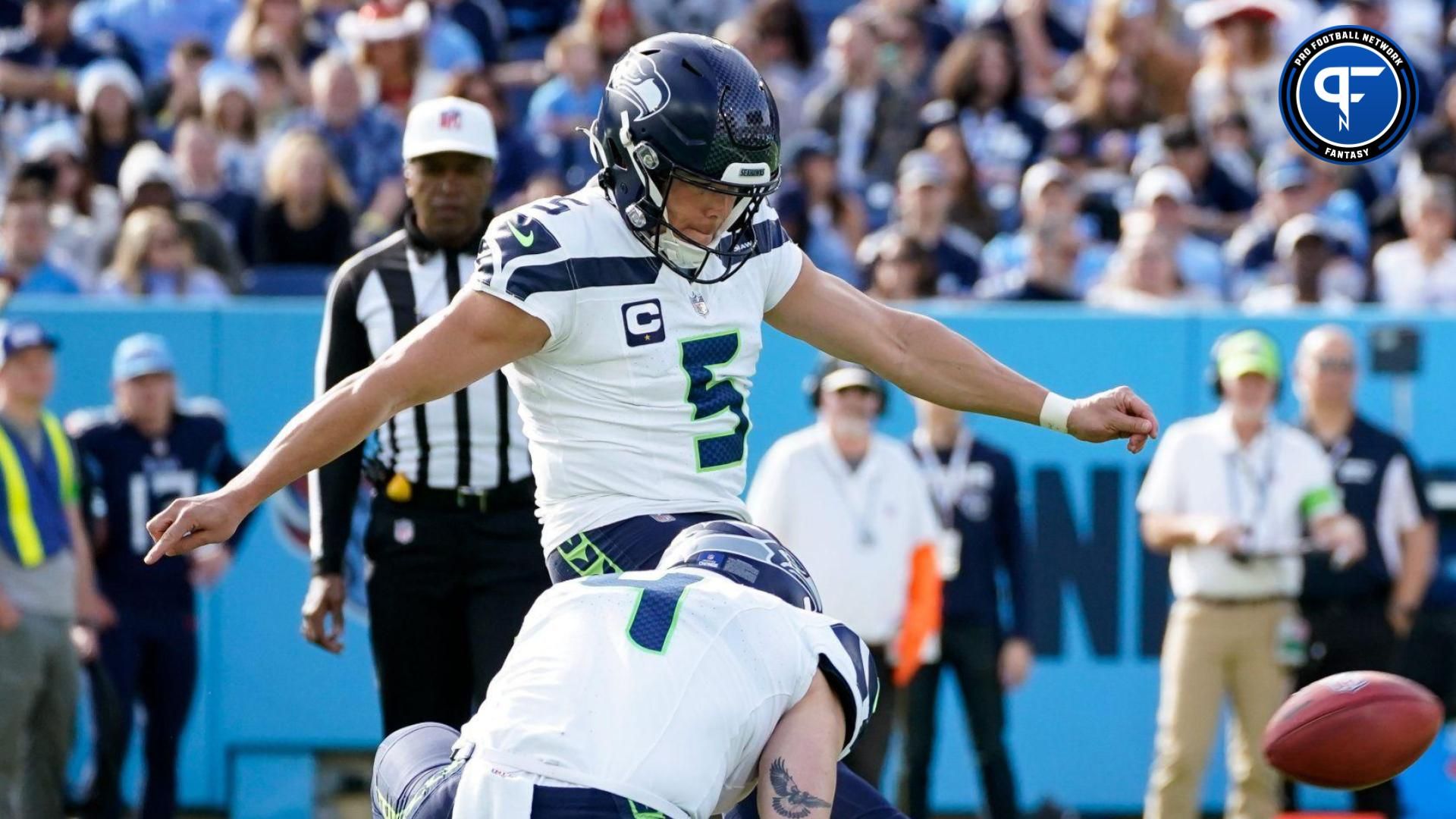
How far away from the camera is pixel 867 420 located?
8398 millimetres

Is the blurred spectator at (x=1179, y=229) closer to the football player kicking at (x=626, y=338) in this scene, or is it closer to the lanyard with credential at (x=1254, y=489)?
the lanyard with credential at (x=1254, y=489)

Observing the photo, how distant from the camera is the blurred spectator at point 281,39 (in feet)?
37.3

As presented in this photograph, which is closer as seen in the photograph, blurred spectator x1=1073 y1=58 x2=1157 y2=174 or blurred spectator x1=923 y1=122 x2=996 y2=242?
blurred spectator x1=923 y1=122 x2=996 y2=242

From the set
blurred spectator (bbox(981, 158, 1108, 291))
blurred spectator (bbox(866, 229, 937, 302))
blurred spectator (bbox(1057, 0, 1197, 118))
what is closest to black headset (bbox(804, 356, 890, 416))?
blurred spectator (bbox(866, 229, 937, 302))

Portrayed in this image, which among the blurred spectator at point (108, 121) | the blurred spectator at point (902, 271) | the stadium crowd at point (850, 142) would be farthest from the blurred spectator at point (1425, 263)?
the blurred spectator at point (108, 121)

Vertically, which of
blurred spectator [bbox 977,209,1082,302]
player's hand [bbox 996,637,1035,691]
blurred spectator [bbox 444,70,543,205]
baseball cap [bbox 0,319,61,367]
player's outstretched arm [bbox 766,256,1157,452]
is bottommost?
player's hand [bbox 996,637,1035,691]

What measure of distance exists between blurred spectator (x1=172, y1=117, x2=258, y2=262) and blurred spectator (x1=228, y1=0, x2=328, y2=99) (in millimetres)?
899

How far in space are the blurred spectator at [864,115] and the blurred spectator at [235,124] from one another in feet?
9.56

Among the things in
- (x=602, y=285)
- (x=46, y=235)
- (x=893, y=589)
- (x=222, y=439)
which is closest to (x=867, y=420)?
(x=893, y=589)

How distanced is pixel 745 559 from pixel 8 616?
490cm

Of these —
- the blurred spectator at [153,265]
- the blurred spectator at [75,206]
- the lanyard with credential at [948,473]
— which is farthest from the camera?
the blurred spectator at [75,206]

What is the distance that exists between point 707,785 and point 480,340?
914 mm

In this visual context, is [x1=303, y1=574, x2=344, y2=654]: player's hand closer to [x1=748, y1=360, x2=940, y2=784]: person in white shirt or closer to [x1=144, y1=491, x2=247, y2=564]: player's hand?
[x1=144, y1=491, x2=247, y2=564]: player's hand

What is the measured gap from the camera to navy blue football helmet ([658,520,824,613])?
3703 millimetres
